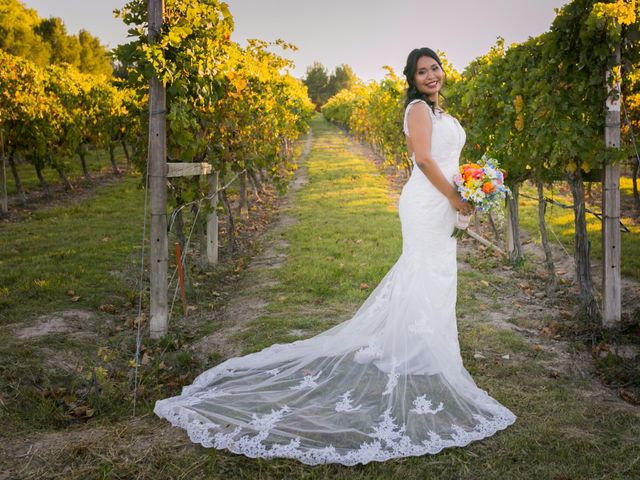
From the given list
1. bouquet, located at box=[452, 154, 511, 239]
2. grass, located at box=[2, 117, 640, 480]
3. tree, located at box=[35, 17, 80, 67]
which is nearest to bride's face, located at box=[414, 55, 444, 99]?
bouquet, located at box=[452, 154, 511, 239]

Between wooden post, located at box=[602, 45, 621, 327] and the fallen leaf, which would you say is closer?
wooden post, located at box=[602, 45, 621, 327]

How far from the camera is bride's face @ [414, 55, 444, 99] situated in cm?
351

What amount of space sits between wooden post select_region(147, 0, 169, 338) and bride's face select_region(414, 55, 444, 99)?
7.13ft

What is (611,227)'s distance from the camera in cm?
461

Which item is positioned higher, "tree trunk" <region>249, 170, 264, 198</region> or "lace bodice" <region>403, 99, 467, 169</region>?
"lace bodice" <region>403, 99, 467, 169</region>

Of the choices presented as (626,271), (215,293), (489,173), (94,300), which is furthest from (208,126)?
(626,271)

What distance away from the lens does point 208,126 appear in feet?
21.5

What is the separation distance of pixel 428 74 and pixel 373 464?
239 cm

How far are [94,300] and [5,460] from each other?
2897 millimetres

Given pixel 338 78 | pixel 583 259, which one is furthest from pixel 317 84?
pixel 583 259

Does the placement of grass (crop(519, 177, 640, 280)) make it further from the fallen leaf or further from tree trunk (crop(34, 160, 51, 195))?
tree trunk (crop(34, 160, 51, 195))

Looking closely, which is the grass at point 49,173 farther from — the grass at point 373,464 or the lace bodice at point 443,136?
the lace bodice at point 443,136

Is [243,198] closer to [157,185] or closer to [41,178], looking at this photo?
[157,185]

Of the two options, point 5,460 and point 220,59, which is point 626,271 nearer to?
point 220,59
